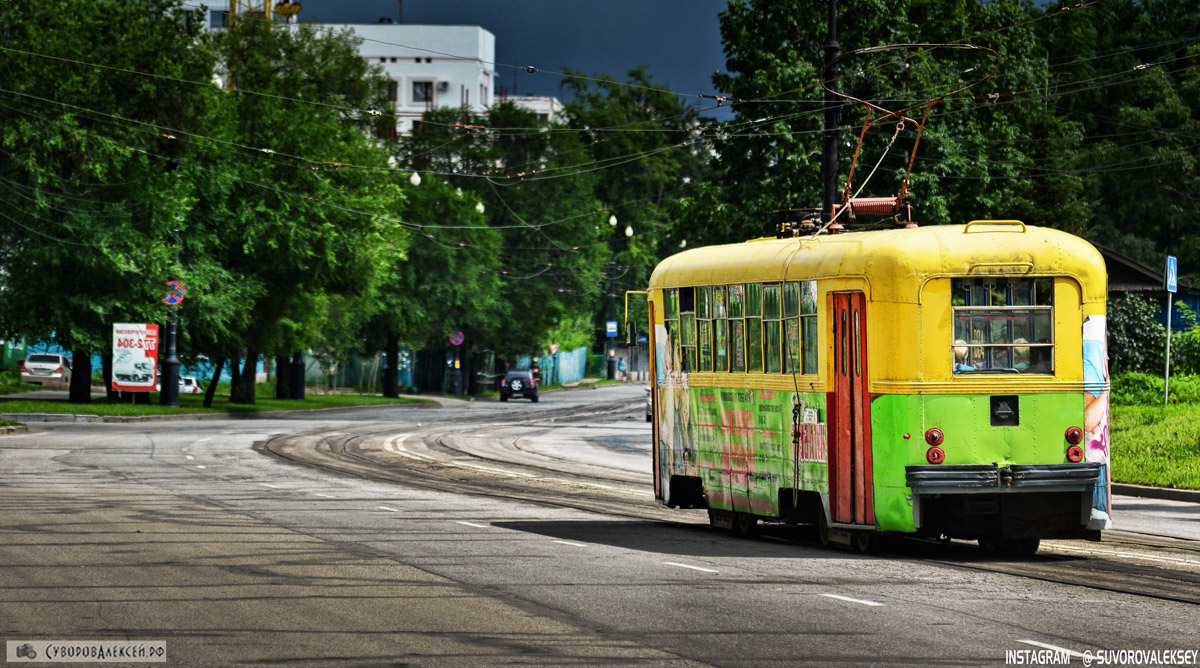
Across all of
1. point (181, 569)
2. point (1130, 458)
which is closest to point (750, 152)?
point (1130, 458)

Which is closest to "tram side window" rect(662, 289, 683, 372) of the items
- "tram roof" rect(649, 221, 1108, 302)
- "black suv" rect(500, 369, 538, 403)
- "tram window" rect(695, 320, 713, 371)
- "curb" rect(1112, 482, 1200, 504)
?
"tram window" rect(695, 320, 713, 371)

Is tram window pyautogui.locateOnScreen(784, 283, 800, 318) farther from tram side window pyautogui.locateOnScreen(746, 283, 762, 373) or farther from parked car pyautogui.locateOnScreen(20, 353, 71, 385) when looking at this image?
parked car pyautogui.locateOnScreen(20, 353, 71, 385)

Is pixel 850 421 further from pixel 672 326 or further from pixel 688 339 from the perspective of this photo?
pixel 672 326

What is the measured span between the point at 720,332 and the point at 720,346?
0.48 feet

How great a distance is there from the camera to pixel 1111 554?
1405 cm

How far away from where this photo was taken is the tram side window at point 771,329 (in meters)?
15.0

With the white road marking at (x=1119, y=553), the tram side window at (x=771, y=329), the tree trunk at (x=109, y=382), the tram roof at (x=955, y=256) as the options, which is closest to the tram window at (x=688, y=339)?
the tram side window at (x=771, y=329)

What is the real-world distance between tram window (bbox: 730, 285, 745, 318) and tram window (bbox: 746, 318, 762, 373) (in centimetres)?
18

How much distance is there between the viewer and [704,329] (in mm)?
16547

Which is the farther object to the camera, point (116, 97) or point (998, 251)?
point (116, 97)

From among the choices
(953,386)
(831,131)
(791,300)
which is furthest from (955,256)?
(831,131)

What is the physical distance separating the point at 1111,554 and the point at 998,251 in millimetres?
2985

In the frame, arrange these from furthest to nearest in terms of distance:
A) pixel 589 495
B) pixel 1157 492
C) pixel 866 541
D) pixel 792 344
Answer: pixel 1157 492
pixel 589 495
pixel 792 344
pixel 866 541

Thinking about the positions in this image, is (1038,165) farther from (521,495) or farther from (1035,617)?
(1035,617)
